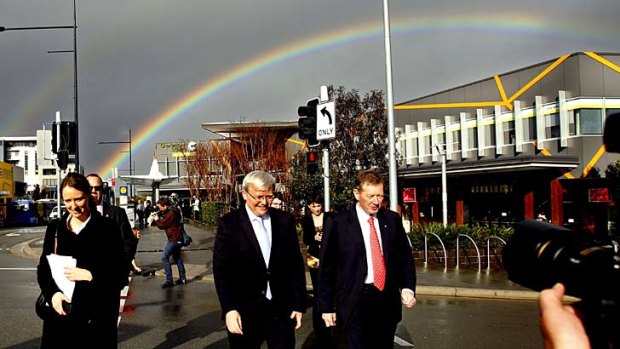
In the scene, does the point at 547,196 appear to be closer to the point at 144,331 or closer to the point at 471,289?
the point at 471,289

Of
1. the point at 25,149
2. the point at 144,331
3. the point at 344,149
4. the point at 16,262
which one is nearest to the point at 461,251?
the point at 344,149

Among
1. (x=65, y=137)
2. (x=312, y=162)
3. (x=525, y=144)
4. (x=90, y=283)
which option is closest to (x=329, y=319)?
(x=90, y=283)

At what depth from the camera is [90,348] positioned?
4.27m

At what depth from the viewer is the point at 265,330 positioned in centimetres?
463

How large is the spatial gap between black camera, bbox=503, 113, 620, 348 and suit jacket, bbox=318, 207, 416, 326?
10.2 feet

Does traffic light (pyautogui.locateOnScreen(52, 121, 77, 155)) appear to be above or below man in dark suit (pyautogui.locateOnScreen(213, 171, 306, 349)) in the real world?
above

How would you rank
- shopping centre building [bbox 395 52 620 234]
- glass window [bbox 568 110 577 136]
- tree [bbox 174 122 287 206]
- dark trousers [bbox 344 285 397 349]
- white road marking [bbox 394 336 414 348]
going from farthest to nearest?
1. tree [bbox 174 122 287 206]
2. glass window [bbox 568 110 577 136]
3. shopping centre building [bbox 395 52 620 234]
4. white road marking [bbox 394 336 414 348]
5. dark trousers [bbox 344 285 397 349]

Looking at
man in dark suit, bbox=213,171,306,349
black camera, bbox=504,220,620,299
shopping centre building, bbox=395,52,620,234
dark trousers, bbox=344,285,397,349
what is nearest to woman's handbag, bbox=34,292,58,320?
man in dark suit, bbox=213,171,306,349

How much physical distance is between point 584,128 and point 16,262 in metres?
26.9

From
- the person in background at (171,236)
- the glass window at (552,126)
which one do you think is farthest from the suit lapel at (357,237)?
the glass window at (552,126)

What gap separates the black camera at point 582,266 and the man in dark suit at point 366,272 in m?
3.12

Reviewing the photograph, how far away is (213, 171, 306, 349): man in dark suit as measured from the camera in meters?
4.56

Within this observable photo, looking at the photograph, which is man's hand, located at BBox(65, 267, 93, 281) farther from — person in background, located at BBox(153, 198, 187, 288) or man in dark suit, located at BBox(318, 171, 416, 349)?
person in background, located at BBox(153, 198, 187, 288)

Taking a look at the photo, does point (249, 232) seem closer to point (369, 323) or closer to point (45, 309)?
point (369, 323)
